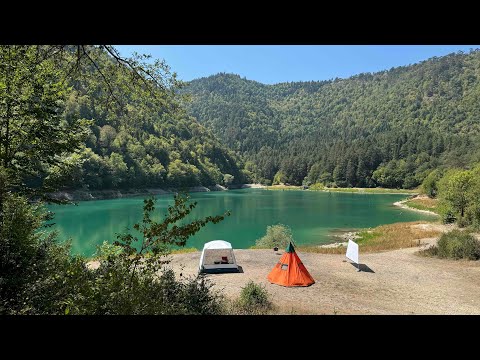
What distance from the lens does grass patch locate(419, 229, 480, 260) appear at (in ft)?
63.1

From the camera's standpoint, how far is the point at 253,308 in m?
10.7

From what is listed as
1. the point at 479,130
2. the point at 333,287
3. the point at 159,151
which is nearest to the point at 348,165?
the point at 159,151

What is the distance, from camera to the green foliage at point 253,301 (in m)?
10.7

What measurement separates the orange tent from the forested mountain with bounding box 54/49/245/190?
5674 mm

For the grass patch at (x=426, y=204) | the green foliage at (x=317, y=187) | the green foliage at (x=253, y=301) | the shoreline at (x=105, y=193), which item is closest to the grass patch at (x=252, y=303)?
the green foliage at (x=253, y=301)

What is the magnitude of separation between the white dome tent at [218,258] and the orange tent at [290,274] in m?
2.43

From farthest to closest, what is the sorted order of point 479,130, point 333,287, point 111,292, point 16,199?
point 479,130, point 333,287, point 16,199, point 111,292

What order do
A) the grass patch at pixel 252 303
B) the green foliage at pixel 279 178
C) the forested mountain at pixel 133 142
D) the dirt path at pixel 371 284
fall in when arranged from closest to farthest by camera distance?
the forested mountain at pixel 133 142 < the grass patch at pixel 252 303 < the dirt path at pixel 371 284 < the green foliage at pixel 279 178

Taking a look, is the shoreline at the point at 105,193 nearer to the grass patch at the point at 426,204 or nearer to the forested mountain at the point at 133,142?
the forested mountain at the point at 133,142

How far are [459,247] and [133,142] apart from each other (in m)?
108

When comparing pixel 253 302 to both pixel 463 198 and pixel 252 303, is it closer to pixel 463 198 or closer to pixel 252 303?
pixel 252 303
